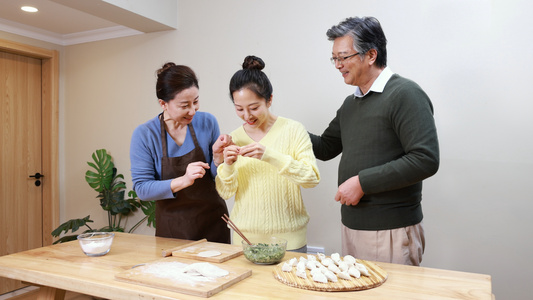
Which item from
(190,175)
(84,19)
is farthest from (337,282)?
(84,19)

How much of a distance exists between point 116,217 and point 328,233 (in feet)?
7.43

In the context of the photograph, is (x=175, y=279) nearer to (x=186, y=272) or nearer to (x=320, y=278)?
(x=186, y=272)

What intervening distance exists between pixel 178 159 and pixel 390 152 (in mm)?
1059

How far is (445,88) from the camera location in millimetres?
2855

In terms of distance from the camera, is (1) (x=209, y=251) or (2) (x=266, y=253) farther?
(1) (x=209, y=251)

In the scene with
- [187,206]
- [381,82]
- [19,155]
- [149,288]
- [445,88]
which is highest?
[445,88]

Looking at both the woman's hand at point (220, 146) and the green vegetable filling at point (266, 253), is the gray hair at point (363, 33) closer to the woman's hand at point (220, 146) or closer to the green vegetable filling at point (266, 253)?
the woman's hand at point (220, 146)

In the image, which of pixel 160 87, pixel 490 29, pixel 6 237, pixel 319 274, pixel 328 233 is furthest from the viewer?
pixel 6 237

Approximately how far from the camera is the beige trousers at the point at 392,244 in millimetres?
1864

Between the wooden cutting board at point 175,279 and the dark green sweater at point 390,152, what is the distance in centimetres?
67

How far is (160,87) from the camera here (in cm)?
218

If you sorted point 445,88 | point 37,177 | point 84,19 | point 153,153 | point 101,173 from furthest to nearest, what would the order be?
point 37,177 → point 101,173 → point 84,19 → point 445,88 → point 153,153

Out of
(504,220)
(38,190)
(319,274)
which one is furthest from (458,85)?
(38,190)

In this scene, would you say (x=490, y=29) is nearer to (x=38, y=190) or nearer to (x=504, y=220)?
(x=504, y=220)
